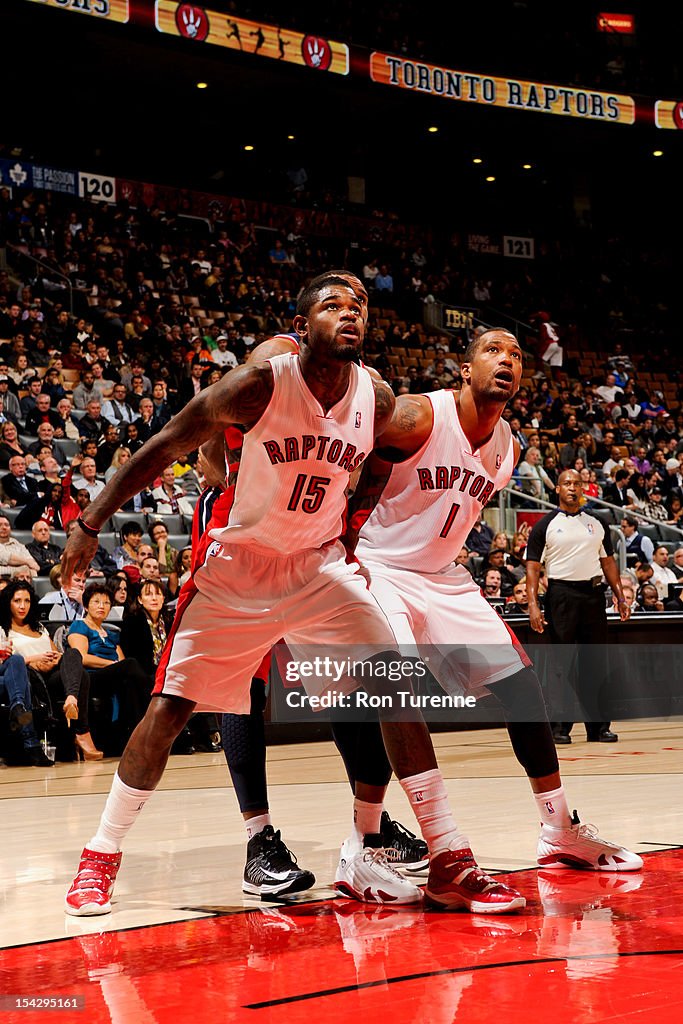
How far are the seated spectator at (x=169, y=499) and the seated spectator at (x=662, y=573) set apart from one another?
4805mm

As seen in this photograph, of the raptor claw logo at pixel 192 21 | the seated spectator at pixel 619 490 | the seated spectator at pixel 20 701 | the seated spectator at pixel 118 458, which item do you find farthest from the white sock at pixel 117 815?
the raptor claw logo at pixel 192 21

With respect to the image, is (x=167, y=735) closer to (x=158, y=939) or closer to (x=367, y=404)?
(x=158, y=939)

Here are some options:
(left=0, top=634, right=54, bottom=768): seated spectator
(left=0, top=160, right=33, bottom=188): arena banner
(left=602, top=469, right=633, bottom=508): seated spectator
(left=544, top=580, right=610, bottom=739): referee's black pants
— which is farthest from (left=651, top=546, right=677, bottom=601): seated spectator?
(left=0, top=160, right=33, bottom=188): arena banner

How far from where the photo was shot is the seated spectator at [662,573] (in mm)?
12868

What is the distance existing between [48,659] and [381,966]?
5.63m

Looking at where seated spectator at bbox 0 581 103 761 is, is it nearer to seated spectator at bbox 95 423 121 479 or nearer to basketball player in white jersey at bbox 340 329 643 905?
seated spectator at bbox 95 423 121 479

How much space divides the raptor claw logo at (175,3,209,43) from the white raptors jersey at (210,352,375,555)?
15018 millimetres

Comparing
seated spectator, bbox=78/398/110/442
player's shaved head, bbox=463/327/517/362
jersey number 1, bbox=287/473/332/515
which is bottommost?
jersey number 1, bbox=287/473/332/515

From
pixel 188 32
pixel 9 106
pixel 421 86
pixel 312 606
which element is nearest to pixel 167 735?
pixel 312 606

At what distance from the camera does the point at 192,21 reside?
17.6 meters

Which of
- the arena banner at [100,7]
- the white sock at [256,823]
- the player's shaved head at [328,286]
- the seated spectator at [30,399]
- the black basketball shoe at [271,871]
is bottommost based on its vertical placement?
the black basketball shoe at [271,871]

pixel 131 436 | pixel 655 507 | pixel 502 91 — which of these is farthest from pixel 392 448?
pixel 502 91

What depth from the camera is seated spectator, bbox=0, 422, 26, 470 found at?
454 inches

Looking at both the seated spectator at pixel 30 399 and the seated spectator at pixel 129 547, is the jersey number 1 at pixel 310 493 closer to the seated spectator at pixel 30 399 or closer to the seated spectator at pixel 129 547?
the seated spectator at pixel 129 547
